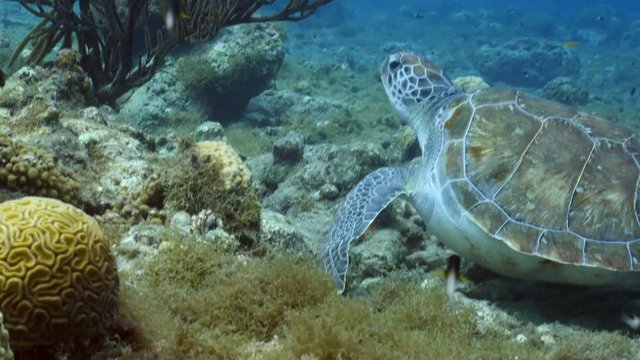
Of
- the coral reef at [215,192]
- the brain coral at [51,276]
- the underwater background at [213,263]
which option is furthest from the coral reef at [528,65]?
the brain coral at [51,276]

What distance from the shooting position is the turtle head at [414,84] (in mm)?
6116

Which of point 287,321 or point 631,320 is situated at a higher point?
point 287,321

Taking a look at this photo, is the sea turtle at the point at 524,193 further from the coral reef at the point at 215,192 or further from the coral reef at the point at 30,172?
the coral reef at the point at 30,172

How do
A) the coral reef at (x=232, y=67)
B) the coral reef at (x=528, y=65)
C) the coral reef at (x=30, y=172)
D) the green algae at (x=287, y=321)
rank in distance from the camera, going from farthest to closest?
the coral reef at (x=528, y=65)
the coral reef at (x=232, y=67)
the coral reef at (x=30, y=172)
the green algae at (x=287, y=321)

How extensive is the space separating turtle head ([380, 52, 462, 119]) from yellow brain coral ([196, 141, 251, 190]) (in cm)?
242

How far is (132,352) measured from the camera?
8.80ft

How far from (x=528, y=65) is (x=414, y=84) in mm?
20857

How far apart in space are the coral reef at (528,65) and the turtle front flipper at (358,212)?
20.9 m

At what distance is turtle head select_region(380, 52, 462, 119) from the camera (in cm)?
612

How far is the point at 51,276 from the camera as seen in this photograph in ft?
8.26

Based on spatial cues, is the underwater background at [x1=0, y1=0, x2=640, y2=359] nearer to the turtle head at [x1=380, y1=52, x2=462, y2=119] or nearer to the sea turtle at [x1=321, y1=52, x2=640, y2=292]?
the sea turtle at [x1=321, y1=52, x2=640, y2=292]

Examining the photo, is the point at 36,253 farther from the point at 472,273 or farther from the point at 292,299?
the point at 472,273

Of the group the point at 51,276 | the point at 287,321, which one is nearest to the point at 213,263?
the point at 287,321

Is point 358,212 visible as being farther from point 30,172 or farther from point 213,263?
point 30,172
